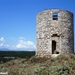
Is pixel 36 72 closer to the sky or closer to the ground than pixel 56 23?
closer to the ground

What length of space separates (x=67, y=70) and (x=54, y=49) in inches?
290

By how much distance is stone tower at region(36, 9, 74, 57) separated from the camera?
47.9 feet

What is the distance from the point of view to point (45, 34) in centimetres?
1472

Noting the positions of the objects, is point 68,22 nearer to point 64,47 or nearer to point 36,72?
point 64,47

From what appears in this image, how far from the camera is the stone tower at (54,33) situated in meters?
14.6

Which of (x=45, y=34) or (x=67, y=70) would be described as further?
(x=45, y=34)

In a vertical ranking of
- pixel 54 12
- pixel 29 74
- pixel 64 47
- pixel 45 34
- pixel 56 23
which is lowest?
pixel 29 74

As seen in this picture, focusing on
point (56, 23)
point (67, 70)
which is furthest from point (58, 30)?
point (67, 70)

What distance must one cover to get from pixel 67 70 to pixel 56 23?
6.87 metres

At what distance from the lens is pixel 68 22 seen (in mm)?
15133

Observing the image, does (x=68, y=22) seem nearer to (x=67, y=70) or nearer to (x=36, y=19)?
(x=36, y=19)

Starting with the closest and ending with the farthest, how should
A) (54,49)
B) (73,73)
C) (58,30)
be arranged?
(73,73) → (58,30) → (54,49)

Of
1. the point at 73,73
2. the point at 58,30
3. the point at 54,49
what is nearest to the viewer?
the point at 73,73

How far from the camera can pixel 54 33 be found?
14.6 m
